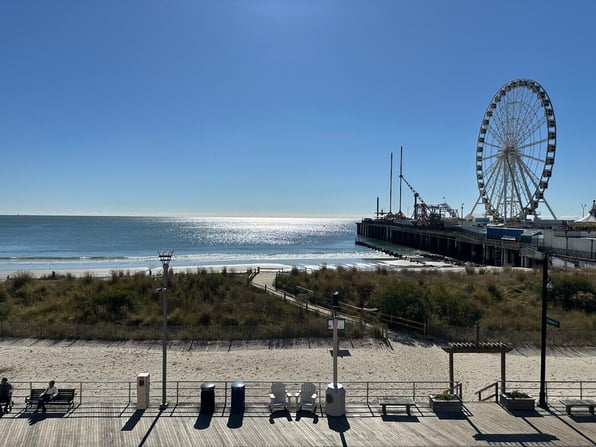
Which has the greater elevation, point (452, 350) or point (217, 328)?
point (452, 350)

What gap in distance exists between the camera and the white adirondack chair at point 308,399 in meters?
10.6

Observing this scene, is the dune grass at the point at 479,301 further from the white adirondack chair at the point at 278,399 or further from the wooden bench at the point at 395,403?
the white adirondack chair at the point at 278,399

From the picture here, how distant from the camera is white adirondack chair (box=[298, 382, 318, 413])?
10.6 m

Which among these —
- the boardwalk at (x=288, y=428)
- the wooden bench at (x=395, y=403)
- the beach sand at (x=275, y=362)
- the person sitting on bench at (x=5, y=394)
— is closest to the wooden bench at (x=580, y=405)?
the boardwalk at (x=288, y=428)

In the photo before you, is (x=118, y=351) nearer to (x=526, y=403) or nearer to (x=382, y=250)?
(x=526, y=403)

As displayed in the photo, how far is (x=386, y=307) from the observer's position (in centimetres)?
2230

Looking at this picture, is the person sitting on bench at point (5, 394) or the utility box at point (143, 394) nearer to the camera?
the person sitting on bench at point (5, 394)

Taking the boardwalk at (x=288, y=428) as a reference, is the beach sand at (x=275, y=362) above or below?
below

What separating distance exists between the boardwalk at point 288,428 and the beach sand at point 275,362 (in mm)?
3297

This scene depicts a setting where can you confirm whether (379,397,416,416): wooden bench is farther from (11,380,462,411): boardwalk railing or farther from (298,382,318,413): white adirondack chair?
(298,382,318,413): white adirondack chair

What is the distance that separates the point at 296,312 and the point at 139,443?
579 inches

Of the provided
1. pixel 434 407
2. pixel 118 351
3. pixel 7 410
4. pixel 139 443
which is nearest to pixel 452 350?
pixel 434 407

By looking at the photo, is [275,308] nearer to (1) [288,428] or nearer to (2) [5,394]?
(1) [288,428]

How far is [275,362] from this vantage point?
16.3 metres
